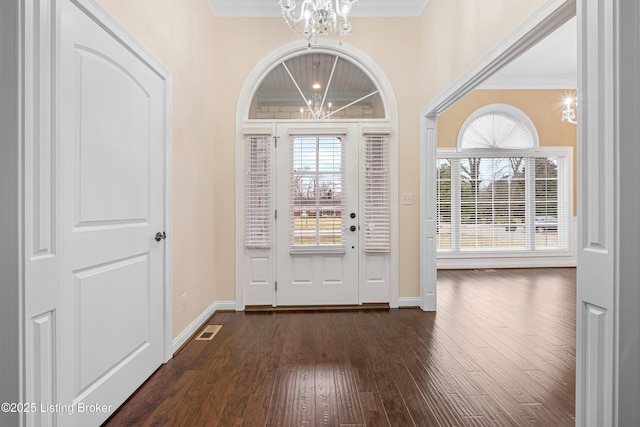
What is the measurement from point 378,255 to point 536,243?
3.99m

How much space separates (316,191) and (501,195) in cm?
407

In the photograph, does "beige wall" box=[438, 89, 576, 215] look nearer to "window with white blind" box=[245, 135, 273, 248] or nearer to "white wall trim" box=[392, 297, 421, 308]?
"white wall trim" box=[392, 297, 421, 308]

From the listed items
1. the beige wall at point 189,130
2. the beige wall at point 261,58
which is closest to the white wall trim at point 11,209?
the beige wall at point 189,130

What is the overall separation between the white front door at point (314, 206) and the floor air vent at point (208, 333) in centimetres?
76

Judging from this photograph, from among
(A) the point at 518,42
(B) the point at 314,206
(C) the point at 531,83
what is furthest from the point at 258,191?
(C) the point at 531,83

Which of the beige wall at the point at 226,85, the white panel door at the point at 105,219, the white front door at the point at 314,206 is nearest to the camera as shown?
the white panel door at the point at 105,219

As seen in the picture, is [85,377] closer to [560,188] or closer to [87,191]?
[87,191]

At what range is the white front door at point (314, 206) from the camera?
3641 millimetres

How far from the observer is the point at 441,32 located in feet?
10.2

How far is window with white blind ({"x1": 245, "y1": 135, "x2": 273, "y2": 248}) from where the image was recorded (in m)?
3.62

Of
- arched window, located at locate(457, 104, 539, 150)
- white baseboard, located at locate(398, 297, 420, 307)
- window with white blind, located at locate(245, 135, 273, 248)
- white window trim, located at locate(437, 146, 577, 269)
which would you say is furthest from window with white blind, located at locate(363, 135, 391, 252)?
arched window, located at locate(457, 104, 539, 150)

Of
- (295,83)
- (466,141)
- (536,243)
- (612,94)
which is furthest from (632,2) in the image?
(536,243)

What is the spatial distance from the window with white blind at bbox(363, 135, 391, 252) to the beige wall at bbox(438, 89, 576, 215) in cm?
267

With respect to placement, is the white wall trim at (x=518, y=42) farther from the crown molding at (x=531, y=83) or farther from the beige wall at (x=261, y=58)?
the crown molding at (x=531, y=83)
